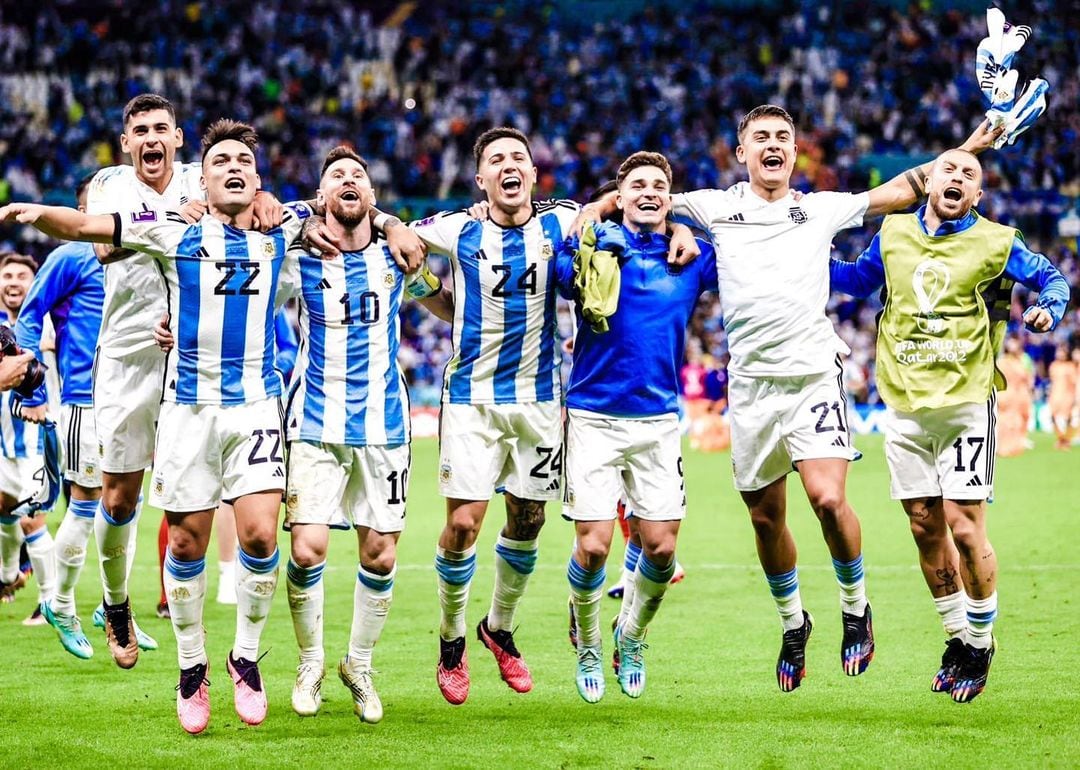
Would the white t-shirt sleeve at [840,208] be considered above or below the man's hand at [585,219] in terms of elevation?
above

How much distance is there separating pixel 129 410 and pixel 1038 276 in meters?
5.00

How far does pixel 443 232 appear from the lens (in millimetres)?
7566

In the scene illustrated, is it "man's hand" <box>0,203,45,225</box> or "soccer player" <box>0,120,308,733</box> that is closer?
"man's hand" <box>0,203,45,225</box>

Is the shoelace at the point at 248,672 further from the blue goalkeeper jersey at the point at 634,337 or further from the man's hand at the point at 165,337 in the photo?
the blue goalkeeper jersey at the point at 634,337

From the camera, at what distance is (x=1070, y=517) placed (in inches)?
623

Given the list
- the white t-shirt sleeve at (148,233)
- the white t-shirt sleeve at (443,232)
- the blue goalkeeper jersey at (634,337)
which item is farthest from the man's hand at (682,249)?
the white t-shirt sleeve at (148,233)

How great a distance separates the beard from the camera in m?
7.29

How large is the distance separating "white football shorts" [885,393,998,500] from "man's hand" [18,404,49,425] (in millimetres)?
5207

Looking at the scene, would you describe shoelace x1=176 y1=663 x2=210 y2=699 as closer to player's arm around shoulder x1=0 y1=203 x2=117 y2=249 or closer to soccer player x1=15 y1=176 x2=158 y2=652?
soccer player x1=15 y1=176 x2=158 y2=652

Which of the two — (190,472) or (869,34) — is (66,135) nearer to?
(869,34)

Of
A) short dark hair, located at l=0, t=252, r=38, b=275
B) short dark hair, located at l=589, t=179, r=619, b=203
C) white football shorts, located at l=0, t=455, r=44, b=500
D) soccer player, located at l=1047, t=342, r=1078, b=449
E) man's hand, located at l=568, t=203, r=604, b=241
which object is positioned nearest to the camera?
man's hand, located at l=568, t=203, r=604, b=241

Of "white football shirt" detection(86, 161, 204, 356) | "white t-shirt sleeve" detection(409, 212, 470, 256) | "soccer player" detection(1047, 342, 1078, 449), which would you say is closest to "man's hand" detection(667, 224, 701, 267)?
"white t-shirt sleeve" detection(409, 212, 470, 256)

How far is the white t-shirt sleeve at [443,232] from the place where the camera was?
7.55 meters

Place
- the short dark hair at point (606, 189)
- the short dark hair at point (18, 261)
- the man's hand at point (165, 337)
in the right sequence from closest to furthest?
the man's hand at point (165, 337) < the short dark hair at point (606, 189) < the short dark hair at point (18, 261)
